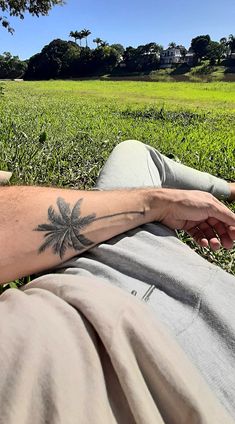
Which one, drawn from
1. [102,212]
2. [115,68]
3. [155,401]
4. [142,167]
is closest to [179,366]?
[155,401]

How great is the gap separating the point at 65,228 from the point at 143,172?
23.8 inches

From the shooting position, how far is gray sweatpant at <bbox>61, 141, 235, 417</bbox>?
0.92 meters

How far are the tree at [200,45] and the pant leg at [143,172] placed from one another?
70.5m

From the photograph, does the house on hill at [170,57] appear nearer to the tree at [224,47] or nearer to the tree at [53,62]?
the tree at [224,47]

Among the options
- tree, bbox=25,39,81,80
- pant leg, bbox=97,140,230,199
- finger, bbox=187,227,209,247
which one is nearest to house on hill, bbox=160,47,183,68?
tree, bbox=25,39,81,80

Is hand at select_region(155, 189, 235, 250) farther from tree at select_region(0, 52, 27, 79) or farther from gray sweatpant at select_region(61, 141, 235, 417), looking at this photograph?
tree at select_region(0, 52, 27, 79)

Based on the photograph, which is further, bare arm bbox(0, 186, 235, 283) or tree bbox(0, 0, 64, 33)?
tree bbox(0, 0, 64, 33)

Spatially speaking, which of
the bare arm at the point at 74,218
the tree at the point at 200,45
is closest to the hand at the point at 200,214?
the bare arm at the point at 74,218

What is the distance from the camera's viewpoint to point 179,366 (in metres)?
0.79

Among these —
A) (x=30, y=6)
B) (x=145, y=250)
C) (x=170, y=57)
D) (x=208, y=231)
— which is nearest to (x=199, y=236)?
(x=208, y=231)

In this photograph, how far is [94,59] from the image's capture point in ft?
198

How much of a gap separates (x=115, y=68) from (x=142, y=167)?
64165mm

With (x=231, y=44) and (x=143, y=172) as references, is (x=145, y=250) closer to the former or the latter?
(x=143, y=172)

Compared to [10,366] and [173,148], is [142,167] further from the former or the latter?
[173,148]
